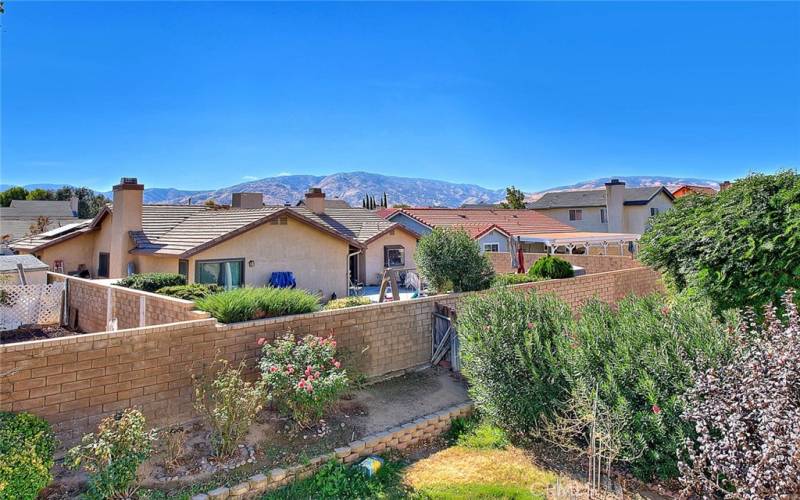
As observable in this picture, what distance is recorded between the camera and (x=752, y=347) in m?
5.34

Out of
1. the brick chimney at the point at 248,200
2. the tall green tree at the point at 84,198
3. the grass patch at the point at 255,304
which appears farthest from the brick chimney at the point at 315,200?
the tall green tree at the point at 84,198

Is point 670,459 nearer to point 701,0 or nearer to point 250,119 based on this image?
point 701,0

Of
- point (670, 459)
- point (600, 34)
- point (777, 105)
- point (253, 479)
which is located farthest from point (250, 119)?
point (777, 105)

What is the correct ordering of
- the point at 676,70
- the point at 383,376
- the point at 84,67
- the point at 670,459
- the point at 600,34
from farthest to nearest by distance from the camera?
the point at 676,70, the point at 600,34, the point at 84,67, the point at 383,376, the point at 670,459

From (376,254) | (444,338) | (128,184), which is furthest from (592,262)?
(128,184)

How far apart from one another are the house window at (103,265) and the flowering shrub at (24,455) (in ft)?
56.8

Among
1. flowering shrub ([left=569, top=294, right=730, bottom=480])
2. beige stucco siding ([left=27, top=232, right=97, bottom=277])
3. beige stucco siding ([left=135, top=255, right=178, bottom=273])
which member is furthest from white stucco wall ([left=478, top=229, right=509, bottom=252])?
flowering shrub ([left=569, top=294, right=730, bottom=480])

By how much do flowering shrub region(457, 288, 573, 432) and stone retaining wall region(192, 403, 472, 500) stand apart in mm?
941

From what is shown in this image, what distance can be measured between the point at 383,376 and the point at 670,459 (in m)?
6.23

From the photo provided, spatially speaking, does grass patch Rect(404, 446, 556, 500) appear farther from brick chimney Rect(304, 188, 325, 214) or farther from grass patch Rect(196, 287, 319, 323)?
brick chimney Rect(304, 188, 325, 214)

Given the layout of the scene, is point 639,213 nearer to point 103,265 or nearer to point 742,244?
point 742,244

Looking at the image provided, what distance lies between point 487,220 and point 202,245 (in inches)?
1087

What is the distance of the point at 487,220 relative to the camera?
127ft

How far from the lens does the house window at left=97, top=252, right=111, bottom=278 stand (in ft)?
67.0
